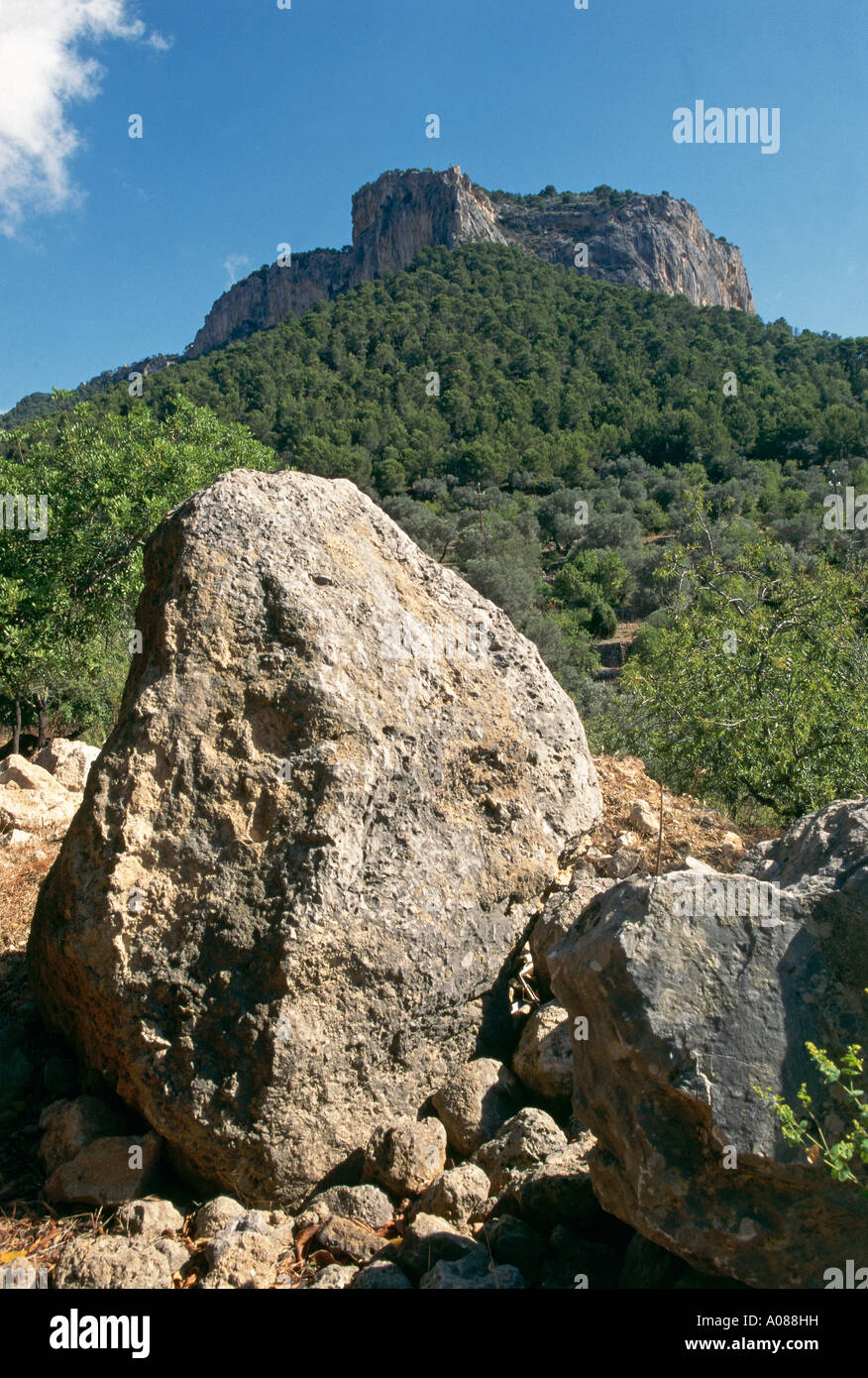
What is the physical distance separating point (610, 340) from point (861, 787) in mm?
63483

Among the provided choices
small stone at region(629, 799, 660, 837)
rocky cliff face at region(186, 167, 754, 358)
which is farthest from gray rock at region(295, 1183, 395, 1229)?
rocky cliff face at region(186, 167, 754, 358)

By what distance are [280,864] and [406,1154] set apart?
1.22 metres

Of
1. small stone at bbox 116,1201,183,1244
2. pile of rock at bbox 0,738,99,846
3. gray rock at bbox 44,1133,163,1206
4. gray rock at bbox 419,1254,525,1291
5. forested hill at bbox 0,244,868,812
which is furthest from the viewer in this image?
forested hill at bbox 0,244,868,812

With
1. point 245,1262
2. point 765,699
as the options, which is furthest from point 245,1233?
point 765,699

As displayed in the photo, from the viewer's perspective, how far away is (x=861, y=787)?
6.95m

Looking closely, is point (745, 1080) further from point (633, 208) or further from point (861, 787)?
point (633, 208)

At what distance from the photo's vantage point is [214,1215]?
10.4 ft

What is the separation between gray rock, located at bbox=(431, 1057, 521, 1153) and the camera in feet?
11.7

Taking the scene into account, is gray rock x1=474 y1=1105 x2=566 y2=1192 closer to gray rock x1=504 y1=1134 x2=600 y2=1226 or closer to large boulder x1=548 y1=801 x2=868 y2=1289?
gray rock x1=504 y1=1134 x2=600 y2=1226

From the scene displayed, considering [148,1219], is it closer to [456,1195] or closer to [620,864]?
[456,1195]

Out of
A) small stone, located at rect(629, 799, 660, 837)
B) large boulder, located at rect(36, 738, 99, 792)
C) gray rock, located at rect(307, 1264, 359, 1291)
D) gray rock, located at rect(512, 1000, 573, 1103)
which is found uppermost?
large boulder, located at rect(36, 738, 99, 792)

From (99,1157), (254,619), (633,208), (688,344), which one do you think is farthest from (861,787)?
(633,208)

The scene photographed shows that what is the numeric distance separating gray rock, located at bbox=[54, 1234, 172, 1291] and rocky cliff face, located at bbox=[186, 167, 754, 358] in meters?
100

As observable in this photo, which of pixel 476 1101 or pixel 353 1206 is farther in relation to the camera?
pixel 476 1101
